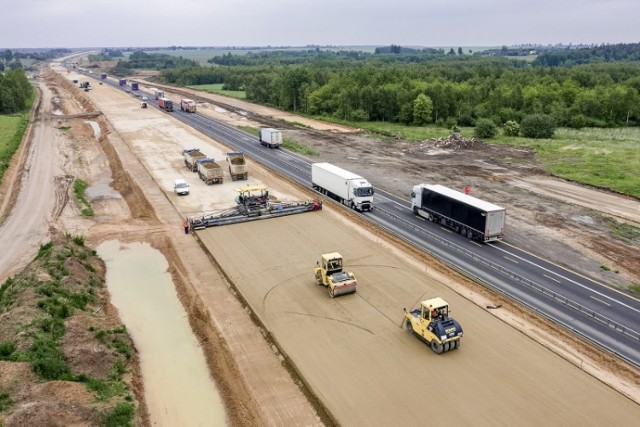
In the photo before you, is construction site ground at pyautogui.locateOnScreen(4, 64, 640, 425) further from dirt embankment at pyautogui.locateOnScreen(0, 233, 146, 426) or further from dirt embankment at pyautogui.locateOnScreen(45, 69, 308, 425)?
dirt embankment at pyautogui.locateOnScreen(0, 233, 146, 426)

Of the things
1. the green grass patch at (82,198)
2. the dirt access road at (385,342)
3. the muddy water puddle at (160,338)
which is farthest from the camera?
the green grass patch at (82,198)

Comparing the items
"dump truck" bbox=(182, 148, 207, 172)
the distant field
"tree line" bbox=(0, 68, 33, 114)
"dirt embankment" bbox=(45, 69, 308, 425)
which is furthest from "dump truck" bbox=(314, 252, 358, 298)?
A: "tree line" bbox=(0, 68, 33, 114)

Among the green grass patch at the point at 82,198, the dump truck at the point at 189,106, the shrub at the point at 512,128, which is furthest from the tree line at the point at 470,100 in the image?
the green grass patch at the point at 82,198

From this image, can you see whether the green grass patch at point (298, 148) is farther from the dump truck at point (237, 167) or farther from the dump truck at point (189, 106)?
the dump truck at point (189, 106)

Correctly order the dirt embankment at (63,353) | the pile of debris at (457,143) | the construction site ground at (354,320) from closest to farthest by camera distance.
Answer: the dirt embankment at (63,353)
the construction site ground at (354,320)
the pile of debris at (457,143)

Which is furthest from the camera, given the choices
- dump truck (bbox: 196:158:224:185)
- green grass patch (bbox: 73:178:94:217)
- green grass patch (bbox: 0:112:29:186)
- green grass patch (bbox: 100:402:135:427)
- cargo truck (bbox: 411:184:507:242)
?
green grass patch (bbox: 0:112:29:186)

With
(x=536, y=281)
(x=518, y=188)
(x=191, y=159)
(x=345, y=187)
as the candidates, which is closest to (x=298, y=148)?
(x=191, y=159)
